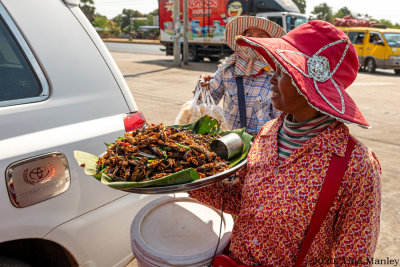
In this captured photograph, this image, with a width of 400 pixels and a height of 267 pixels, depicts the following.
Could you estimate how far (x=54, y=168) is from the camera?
5.34ft

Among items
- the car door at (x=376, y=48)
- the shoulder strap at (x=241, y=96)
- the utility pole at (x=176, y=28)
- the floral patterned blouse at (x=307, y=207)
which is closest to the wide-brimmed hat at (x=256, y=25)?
the shoulder strap at (x=241, y=96)

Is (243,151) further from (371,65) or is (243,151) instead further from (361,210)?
(371,65)

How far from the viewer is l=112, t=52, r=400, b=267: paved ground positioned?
141 inches

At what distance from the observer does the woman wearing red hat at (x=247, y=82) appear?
297cm

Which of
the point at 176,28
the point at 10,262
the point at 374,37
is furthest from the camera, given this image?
the point at 176,28

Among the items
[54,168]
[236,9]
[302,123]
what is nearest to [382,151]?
[302,123]

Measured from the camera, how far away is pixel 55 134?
1677 millimetres

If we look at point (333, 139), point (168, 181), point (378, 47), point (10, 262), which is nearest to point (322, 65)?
point (333, 139)

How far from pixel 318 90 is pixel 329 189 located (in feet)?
1.33

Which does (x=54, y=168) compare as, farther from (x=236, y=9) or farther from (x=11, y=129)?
(x=236, y=9)

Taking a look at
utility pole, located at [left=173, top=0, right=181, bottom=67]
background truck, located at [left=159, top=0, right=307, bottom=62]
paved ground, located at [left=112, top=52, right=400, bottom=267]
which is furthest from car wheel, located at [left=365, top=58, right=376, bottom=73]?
utility pole, located at [left=173, top=0, right=181, bottom=67]

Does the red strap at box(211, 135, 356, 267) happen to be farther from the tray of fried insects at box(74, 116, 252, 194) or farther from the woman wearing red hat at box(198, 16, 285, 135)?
the woman wearing red hat at box(198, 16, 285, 135)

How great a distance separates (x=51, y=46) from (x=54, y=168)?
701 mm

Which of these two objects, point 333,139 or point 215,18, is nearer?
point 333,139
